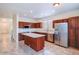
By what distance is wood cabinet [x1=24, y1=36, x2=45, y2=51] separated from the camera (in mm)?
2248

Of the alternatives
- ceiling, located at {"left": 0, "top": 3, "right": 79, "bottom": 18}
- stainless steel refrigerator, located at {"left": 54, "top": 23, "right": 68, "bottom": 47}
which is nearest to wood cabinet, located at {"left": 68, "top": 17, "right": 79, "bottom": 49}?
stainless steel refrigerator, located at {"left": 54, "top": 23, "right": 68, "bottom": 47}

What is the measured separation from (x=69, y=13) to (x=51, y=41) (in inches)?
29.6

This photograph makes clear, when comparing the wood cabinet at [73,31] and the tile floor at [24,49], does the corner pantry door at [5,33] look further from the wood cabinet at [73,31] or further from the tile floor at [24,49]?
the wood cabinet at [73,31]

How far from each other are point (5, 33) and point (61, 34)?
4.16 ft

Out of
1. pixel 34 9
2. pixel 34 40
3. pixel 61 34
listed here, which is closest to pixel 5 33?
pixel 34 40

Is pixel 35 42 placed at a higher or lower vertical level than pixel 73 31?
lower

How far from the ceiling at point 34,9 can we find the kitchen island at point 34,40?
0.45m

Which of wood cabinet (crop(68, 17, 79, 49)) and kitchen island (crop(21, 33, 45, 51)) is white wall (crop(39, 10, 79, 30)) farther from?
kitchen island (crop(21, 33, 45, 51))

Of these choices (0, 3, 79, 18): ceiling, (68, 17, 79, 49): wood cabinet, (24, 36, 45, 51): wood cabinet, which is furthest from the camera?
(24, 36, 45, 51): wood cabinet

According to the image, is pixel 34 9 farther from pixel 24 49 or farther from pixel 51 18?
pixel 24 49

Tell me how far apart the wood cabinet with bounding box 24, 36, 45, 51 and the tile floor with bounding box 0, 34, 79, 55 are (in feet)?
0.28

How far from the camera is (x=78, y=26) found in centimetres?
212

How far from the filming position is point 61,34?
2.32 metres

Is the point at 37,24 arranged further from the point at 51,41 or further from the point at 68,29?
the point at 68,29
